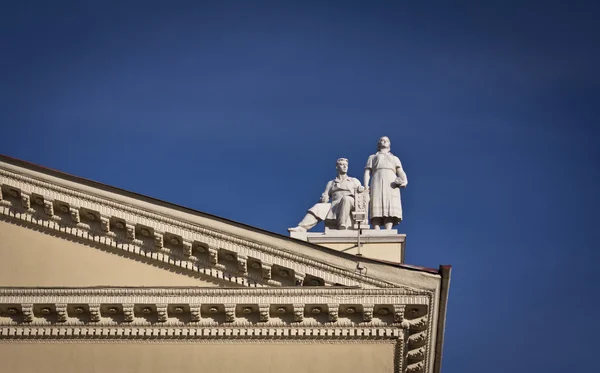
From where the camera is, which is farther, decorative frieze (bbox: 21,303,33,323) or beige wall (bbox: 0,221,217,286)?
beige wall (bbox: 0,221,217,286)

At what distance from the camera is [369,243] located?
3303 cm

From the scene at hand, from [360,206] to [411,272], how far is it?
320cm

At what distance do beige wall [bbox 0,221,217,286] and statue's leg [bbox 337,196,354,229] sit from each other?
350 centimetres

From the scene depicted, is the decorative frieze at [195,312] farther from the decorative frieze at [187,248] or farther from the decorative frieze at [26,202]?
the decorative frieze at [26,202]

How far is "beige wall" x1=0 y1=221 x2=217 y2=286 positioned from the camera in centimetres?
3128

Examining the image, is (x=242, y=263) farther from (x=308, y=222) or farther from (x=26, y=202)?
(x=26, y=202)

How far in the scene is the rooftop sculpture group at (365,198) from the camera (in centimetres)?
3356

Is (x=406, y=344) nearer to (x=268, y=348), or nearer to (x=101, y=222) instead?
(x=268, y=348)

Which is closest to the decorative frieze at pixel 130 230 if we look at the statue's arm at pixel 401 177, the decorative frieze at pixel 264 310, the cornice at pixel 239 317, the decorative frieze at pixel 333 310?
the cornice at pixel 239 317

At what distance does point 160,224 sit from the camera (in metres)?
31.5

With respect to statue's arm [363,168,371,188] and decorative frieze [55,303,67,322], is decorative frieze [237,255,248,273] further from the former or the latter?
statue's arm [363,168,371,188]

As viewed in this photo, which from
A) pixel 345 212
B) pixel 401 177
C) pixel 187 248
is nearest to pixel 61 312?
pixel 187 248

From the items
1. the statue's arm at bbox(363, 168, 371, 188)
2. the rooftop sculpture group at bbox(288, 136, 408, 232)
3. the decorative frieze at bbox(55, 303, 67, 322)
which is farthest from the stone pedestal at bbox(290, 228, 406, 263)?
the decorative frieze at bbox(55, 303, 67, 322)

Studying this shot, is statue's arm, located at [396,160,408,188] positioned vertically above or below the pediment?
above
